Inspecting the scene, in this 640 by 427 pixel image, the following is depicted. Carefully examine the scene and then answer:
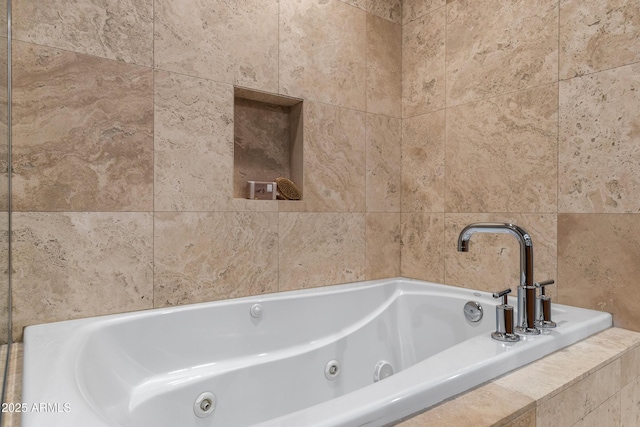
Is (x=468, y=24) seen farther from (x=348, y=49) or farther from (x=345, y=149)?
(x=345, y=149)

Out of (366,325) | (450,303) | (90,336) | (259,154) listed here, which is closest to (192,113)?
(259,154)

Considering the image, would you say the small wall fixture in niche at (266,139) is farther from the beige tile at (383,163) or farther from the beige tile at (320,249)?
the beige tile at (383,163)

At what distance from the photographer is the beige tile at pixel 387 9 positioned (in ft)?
6.62

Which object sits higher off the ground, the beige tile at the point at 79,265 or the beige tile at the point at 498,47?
the beige tile at the point at 498,47

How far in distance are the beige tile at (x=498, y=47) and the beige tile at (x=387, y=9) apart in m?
0.30

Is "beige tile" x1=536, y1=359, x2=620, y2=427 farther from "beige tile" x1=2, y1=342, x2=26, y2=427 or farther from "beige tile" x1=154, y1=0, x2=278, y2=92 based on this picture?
"beige tile" x1=154, y1=0, x2=278, y2=92

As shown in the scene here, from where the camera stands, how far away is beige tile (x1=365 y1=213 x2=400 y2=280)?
79.6 inches

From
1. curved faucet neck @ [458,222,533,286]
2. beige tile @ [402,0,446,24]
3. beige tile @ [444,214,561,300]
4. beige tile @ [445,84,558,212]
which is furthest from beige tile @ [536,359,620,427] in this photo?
beige tile @ [402,0,446,24]

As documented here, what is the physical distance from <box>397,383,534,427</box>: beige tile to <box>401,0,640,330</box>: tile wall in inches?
33.7

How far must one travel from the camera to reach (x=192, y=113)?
1465 millimetres

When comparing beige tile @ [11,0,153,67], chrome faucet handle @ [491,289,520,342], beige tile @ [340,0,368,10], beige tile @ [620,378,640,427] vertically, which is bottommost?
beige tile @ [620,378,640,427]

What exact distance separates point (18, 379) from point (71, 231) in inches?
20.3

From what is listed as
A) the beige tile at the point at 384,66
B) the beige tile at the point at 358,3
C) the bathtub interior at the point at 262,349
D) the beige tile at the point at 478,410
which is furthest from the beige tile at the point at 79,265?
the beige tile at the point at 358,3

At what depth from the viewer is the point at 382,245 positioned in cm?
208
